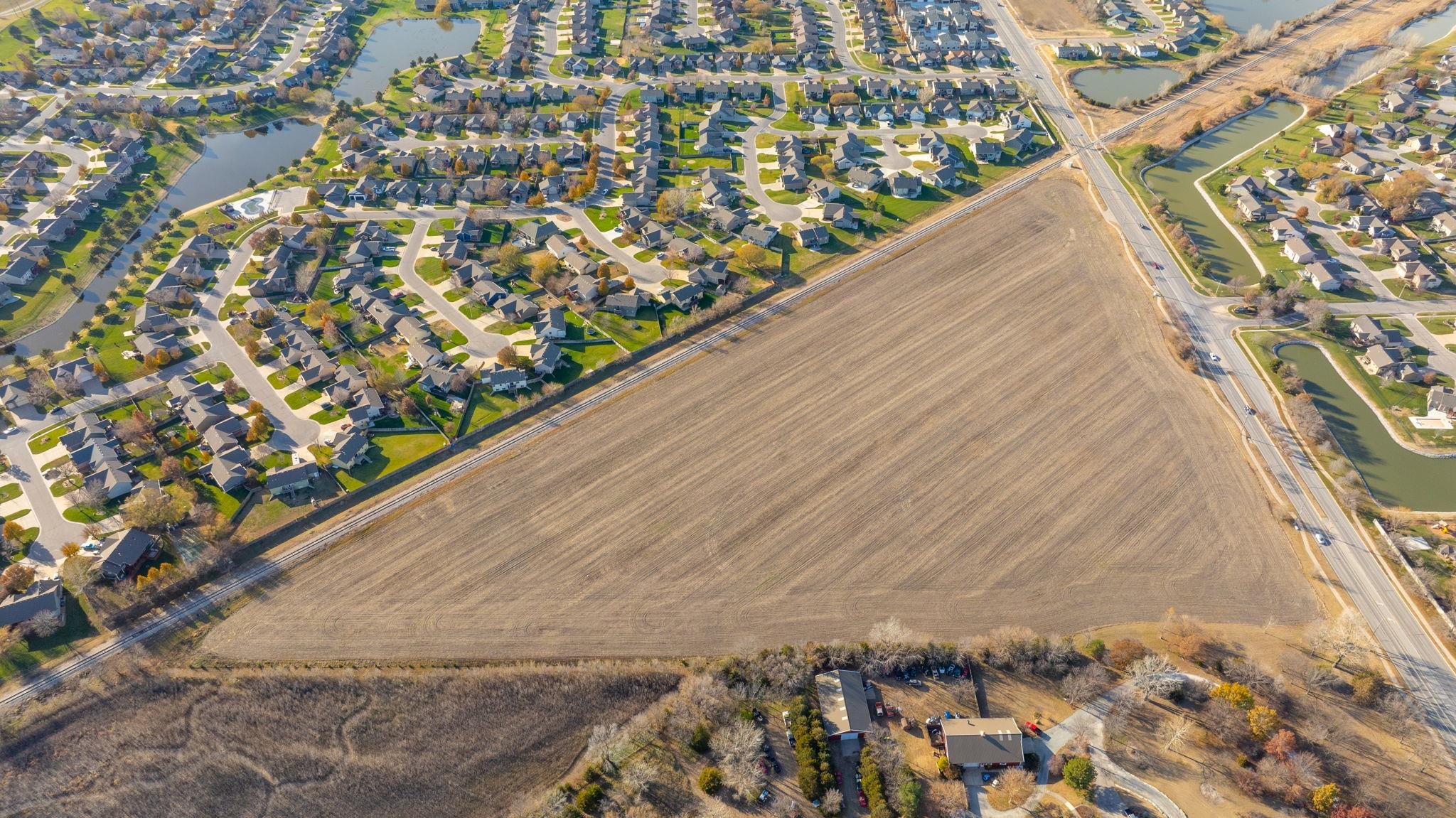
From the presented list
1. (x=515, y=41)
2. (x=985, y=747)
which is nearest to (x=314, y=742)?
(x=985, y=747)

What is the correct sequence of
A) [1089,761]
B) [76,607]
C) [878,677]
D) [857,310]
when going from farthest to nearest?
[857,310], [76,607], [878,677], [1089,761]

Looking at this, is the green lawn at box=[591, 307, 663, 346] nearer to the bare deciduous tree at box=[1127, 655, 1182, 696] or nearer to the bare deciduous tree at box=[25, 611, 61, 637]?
the bare deciduous tree at box=[25, 611, 61, 637]

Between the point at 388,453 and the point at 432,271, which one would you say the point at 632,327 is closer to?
the point at 432,271

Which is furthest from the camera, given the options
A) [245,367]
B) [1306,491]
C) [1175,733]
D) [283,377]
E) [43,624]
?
[245,367]

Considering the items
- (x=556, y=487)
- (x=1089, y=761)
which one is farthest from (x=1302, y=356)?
(x=556, y=487)

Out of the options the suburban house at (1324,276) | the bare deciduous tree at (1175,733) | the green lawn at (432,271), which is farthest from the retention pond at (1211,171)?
the green lawn at (432,271)

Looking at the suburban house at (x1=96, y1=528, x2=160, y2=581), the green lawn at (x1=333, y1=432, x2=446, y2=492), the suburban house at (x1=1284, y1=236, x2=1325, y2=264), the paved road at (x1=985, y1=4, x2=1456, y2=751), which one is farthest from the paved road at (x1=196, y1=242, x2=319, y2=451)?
the suburban house at (x1=1284, y1=236, x2=1325, y2=264)

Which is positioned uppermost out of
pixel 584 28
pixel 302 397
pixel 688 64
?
pixel 584 28

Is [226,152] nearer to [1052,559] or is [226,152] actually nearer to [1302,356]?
[1052,559]
